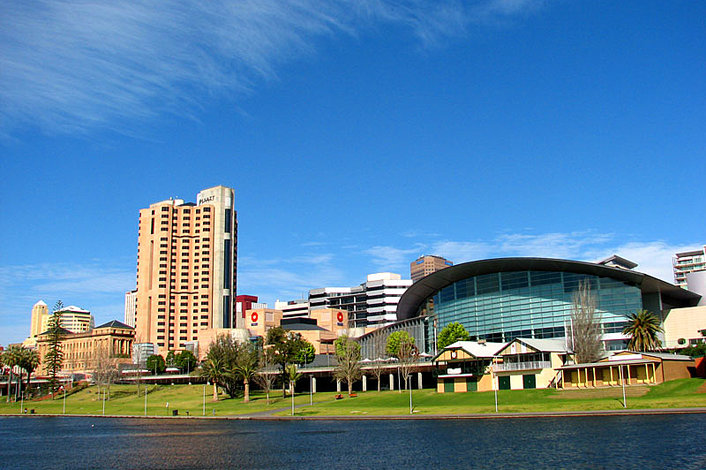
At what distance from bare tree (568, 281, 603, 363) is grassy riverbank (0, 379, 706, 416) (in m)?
16.4

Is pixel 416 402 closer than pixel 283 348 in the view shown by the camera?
Yes

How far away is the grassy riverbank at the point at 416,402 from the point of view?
263 feet

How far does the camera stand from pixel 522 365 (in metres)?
108

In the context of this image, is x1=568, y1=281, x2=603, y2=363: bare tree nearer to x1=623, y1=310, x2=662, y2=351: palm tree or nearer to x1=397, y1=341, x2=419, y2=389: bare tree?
x1=623, y1=310, x2=662, y2=351: palm tree

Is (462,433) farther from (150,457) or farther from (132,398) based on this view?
(132,398)

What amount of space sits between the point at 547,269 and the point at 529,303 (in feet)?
25.1

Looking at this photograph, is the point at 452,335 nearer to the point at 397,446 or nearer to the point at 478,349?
the point at 478,349

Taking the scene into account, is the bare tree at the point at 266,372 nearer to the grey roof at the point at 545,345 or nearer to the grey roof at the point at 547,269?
the grey roof at the point at 547,269

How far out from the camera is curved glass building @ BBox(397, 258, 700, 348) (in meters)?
132

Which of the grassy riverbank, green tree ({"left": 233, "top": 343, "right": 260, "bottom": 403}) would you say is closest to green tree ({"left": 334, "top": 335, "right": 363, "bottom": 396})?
the grassy riverbank

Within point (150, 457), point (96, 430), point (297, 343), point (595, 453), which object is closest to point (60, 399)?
point (297, 343)

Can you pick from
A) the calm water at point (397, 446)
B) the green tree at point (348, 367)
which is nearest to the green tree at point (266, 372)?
the green tree at point (348, 367)

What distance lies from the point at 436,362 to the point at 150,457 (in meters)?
66.7

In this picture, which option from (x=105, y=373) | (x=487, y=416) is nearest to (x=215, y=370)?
(x=105, y=373)
